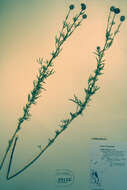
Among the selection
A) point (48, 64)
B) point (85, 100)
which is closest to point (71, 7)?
point (48, 64)

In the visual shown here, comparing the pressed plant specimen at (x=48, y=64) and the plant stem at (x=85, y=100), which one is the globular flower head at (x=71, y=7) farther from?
the plant stem at (x=85, y=100)

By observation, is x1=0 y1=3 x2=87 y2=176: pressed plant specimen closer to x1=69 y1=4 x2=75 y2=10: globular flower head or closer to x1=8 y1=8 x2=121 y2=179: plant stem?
x1=69 y1=4 x2=75 y2=10: globular flower head

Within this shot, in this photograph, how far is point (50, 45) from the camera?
131 centimetres

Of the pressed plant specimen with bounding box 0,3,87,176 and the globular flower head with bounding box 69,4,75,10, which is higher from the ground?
the globular flower head with bounding box 69,4,75,10

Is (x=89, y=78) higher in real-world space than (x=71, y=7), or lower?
lower

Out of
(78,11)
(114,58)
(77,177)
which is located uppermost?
(78,11)

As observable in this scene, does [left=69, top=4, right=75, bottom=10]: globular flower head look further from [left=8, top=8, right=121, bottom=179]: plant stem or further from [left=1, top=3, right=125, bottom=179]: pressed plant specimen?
[left=8, top=8, right=121, bottom=179]: plant stem

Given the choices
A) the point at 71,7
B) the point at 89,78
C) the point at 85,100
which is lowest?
the point at 85,100

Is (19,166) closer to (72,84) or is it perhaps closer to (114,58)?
(72,84)

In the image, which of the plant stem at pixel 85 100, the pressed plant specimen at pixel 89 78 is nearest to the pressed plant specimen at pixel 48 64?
the pressed plant specimen at pixel 89 78

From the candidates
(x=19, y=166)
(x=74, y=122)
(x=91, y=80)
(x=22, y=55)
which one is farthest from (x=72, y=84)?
(x=19, y=166)

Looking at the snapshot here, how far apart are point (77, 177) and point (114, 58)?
81cm

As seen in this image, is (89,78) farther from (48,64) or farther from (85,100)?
(48,64)

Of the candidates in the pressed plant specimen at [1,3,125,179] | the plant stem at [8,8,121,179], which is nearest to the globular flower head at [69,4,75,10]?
the pressed plant specimen at [1,3,125,179]
